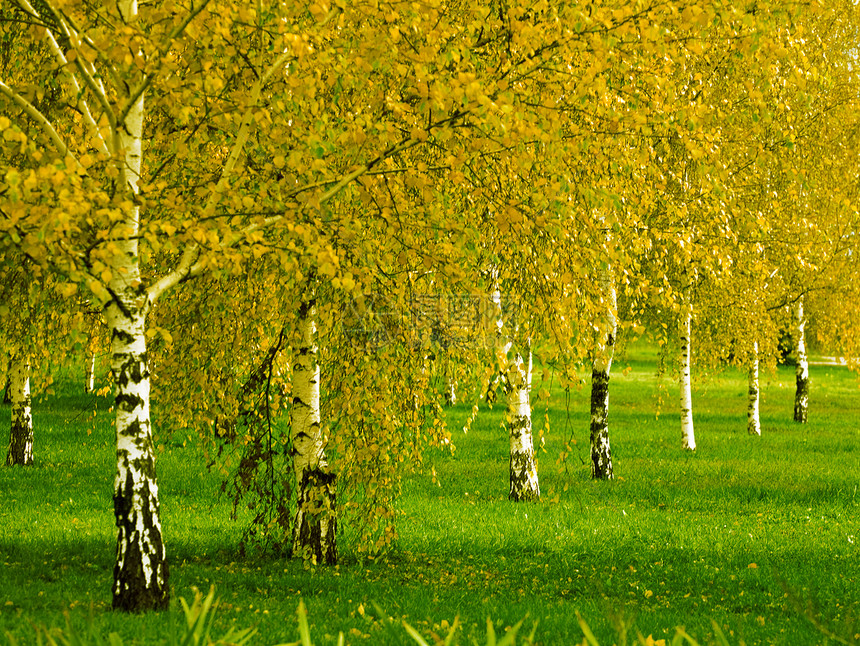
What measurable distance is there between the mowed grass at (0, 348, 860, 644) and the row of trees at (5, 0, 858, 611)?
87 centimetres

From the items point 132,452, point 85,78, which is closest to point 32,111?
point 85,78

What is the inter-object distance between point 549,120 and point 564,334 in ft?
5.27

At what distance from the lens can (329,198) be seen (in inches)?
256

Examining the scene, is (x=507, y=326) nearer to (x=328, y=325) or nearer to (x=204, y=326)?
(x=328, y=325)

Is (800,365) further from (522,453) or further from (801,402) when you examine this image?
(522,453)

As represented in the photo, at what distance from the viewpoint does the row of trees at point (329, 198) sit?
5613 millimetres

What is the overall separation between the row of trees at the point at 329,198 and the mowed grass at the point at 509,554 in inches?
34.3

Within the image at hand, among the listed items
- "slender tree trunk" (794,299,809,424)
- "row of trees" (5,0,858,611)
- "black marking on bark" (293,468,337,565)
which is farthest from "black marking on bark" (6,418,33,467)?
"slender tree trunk" (794,299,809,424)

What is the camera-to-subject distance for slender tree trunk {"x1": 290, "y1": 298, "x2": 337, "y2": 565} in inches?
344

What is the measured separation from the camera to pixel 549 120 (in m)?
5.90

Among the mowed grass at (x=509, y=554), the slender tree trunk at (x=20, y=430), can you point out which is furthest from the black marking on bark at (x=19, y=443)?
the mowed grass at (x=509, y=554)

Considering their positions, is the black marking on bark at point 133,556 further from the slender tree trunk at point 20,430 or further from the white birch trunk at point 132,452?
the slender tree trunk at point 20,430

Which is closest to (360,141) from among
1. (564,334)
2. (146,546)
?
(564,334)

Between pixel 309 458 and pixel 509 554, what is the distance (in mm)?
3028
